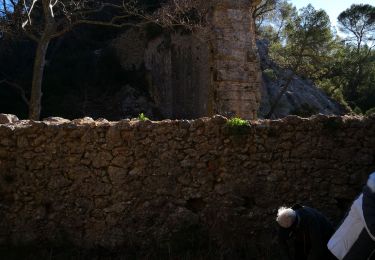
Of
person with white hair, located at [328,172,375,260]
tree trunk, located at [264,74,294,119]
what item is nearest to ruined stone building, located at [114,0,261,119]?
tree trunk, located at [264,74,294,119]

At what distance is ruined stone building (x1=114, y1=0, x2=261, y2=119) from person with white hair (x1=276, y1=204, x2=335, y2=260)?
7620 millimetres

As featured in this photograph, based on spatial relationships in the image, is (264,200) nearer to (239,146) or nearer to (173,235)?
(239,146)

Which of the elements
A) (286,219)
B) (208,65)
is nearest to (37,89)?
(208,65)

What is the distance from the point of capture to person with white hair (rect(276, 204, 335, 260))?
420 cm

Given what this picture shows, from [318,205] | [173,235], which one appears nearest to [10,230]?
[173,235]

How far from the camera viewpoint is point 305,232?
434cm

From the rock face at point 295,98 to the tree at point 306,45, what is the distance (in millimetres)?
397

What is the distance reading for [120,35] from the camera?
24797mm

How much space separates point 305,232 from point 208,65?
1519 cm

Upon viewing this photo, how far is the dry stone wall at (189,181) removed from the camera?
6.10 meters

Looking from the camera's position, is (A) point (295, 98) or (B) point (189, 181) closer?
(B) point (189, 181)

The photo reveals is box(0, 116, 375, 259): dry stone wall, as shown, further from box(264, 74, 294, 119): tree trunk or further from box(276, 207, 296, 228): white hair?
box(264, 74, 294, 119): tree trunk

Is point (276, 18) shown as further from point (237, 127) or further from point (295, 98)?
point (237, 127)

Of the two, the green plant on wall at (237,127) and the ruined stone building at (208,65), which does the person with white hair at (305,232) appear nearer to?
the green plant on wall at (237,127)
